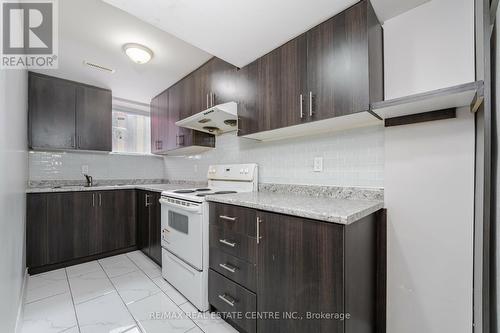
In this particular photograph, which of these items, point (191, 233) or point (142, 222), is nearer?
point (191, 233)

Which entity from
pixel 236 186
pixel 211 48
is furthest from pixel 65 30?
pixel 236 186

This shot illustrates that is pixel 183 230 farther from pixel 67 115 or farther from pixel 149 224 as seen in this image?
pixel 67 115

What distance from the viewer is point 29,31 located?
1827 mm

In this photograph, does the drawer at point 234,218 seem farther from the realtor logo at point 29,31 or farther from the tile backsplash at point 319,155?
the realtor logo at point 29,31

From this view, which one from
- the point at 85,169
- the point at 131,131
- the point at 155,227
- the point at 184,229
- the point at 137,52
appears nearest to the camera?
the point at 184,229

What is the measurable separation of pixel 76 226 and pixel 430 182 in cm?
372

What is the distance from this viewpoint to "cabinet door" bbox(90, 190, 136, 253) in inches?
114

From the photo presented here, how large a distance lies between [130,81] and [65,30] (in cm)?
109

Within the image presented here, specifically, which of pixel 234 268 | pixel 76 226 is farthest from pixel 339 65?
pixel 76 226

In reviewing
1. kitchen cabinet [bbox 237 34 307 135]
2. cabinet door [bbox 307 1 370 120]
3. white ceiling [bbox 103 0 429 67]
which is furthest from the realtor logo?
cabinet door [bbox 307 1 370 120]

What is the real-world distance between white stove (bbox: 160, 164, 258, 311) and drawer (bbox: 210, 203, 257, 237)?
0.39ft

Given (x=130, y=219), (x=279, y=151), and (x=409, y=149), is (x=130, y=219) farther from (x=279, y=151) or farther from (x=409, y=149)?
(x=409, y=149)

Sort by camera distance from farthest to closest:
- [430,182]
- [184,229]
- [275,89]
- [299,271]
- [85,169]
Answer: [85,169] < [184,229] < [275,89] < [430,182] < [299,271]

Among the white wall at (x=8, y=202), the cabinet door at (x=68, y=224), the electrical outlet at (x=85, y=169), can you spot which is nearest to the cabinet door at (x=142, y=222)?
the cabinet door at (x=68, y=224)
